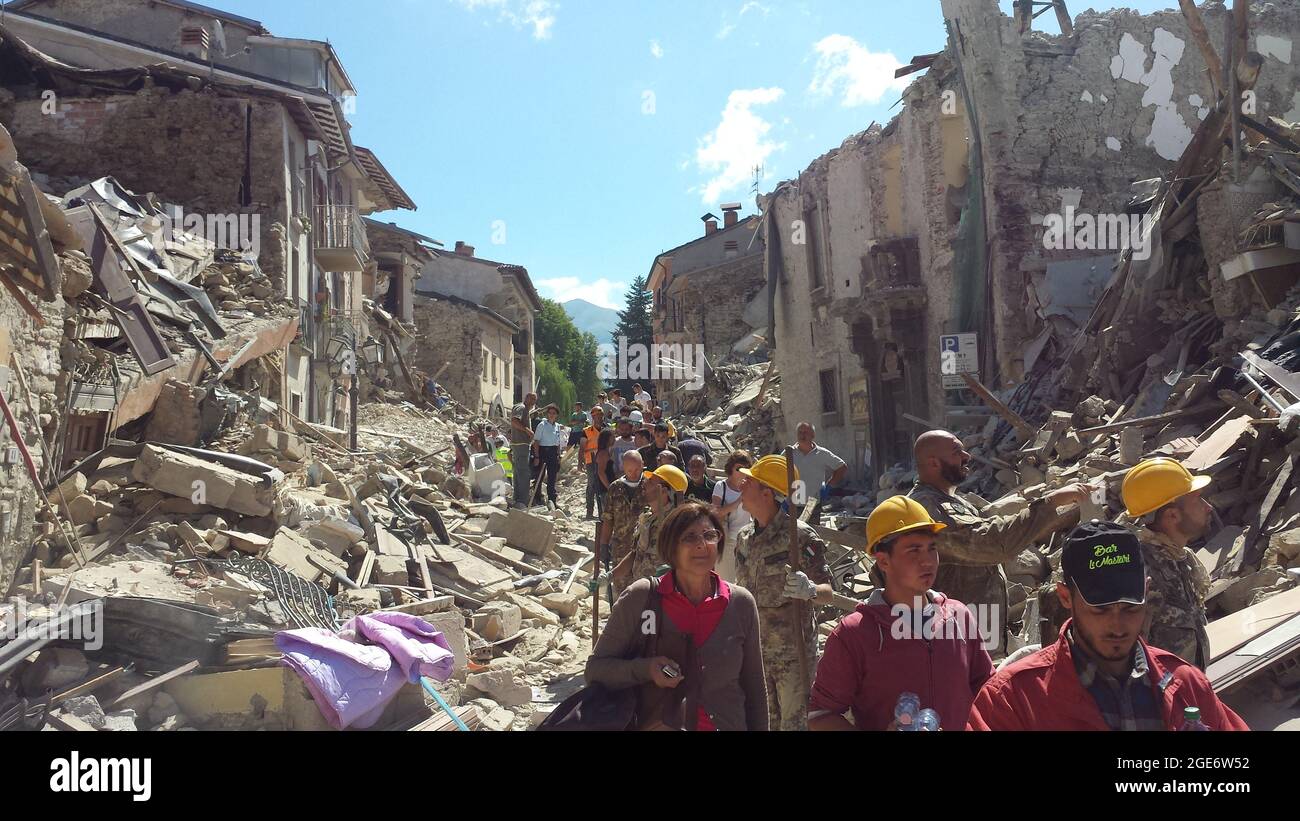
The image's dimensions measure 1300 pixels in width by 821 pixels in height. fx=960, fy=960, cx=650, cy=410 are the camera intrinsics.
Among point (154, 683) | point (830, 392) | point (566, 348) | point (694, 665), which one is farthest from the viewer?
point (566, 348)

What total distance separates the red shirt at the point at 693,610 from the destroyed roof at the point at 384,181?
2368 centimetres

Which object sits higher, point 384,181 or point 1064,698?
point 384,181

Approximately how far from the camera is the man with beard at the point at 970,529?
13.0 feet

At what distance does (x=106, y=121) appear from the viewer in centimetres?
1856

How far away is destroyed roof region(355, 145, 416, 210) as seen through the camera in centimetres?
2516

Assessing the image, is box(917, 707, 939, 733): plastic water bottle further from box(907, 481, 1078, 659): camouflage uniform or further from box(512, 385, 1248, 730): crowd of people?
box(907, 481, 1078, 659): camouflage uniform

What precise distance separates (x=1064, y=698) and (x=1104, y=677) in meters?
0.13

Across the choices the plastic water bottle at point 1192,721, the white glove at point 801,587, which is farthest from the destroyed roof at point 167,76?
the plastic water bottle at point 1192,721

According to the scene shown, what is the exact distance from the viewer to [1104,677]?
8.43ft

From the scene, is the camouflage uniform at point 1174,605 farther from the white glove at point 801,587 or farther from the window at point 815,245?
the window at point 815,245

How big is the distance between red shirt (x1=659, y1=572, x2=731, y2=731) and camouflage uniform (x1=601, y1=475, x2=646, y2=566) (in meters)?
3.69

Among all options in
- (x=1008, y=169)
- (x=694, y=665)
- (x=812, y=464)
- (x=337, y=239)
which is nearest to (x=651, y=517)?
(x=812, y=464)

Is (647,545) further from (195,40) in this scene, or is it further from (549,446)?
(195,40)

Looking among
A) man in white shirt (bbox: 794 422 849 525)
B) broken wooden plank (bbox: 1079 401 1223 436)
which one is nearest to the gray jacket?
man in white shirt (bbox: 794 422 849 525)
